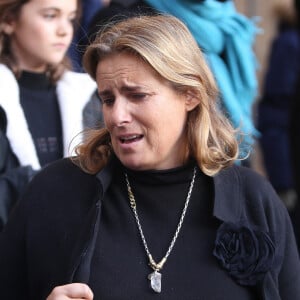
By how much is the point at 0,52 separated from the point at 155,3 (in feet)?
2.64

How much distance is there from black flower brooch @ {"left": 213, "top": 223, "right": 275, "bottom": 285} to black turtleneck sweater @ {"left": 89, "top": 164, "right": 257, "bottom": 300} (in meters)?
0.03

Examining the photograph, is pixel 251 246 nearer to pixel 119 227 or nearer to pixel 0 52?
pixel 119 227

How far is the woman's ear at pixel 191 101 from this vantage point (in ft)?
10.1

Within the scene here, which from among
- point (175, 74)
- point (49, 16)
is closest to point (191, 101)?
point (175, 74)

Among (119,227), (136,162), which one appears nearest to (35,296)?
(119,227)

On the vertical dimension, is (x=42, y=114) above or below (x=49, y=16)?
below

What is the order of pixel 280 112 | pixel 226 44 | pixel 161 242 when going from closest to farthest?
pixel 161 242 < pixel 226 44 < pixel 280 112

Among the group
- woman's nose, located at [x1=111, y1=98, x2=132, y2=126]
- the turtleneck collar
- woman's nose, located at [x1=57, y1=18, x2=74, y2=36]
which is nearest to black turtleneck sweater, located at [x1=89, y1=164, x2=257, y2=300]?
woman's nose, located at [x1=111, y1=98, x2=132, y2=126]

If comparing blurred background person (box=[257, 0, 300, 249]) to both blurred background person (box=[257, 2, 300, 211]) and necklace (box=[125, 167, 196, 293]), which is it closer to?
blurred background person (box=[257, 2, 300, 211])

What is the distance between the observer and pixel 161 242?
2988 millimetres

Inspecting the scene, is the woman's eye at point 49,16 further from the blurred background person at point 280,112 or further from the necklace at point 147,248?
the blurred background person at point 280,112

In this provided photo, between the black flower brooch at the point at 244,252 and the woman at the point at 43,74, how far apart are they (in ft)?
3.21

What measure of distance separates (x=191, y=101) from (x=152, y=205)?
359 mm

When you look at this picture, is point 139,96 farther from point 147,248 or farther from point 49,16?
point 49,16
